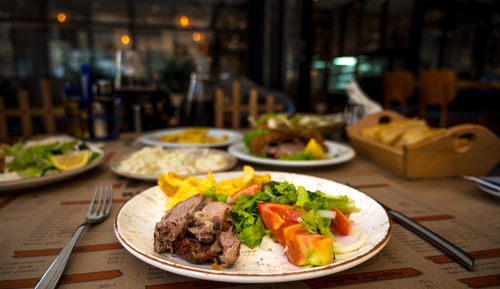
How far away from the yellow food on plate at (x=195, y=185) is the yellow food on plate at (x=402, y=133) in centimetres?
83

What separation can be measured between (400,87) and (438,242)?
732 cm

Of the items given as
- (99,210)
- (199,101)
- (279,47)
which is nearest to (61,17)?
(279,47)

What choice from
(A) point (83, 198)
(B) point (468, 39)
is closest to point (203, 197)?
(A) point (83, 198)

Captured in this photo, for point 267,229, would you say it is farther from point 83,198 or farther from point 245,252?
point 83,198

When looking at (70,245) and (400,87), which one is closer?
(70,245)

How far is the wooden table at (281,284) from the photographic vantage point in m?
0.70

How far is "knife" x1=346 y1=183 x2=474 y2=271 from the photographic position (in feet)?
2.45

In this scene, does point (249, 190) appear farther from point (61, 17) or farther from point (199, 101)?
point (61, 17)

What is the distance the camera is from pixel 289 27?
6559 mm

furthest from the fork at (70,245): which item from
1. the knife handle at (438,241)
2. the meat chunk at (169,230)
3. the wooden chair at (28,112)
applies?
the wooden chair at (28,112)

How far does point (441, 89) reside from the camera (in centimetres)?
635

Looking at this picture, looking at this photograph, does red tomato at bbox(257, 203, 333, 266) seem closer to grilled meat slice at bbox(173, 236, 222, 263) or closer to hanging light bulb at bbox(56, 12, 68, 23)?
grilled meat slice at bbox(173, 236, 222, 263)

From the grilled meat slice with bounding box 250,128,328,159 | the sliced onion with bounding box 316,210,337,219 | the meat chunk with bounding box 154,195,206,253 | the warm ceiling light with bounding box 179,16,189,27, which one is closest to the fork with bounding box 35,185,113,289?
the meat chunk with bounding box 154,195,206,253

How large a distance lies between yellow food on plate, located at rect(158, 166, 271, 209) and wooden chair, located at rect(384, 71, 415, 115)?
7138 millimetres
